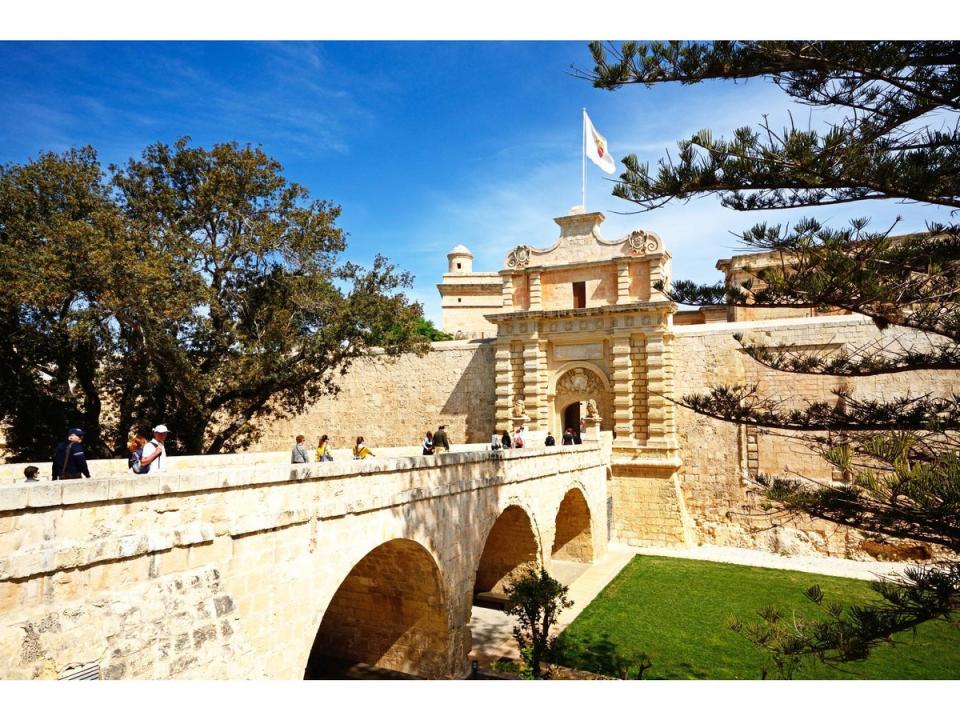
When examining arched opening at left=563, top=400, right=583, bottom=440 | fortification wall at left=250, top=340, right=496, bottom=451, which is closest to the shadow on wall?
fortification wall at left=250, top=340, right=496, bottom=451

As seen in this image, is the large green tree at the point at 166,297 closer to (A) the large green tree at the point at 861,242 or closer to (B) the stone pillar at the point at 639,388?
(B) the stone pillar at the point at 639,388

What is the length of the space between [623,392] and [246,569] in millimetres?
13560

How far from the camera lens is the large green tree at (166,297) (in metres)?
10.5

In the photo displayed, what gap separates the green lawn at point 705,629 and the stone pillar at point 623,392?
150 inches

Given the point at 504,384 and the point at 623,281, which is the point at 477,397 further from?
the point at 623,281

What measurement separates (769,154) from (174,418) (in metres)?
12.9

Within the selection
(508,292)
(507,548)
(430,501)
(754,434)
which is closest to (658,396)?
(754,434)

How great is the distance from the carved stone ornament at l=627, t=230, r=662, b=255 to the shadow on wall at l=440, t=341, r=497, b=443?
550 centimetres

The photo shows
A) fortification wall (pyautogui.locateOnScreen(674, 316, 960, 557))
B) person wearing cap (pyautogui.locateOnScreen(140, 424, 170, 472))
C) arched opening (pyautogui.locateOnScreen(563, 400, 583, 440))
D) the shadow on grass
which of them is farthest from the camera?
arched opening (pyautogui.locateOnScreen(563, 400, 583, 440))

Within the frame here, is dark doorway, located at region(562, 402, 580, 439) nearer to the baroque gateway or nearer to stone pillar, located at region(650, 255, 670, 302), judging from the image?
the baroque gateway

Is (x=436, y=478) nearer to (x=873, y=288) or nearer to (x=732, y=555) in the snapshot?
(x=873, y=288)

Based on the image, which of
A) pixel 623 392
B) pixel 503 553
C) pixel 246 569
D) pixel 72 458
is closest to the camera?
pixel 246 569

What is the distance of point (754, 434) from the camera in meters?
16.5

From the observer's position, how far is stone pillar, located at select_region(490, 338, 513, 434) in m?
18.5
